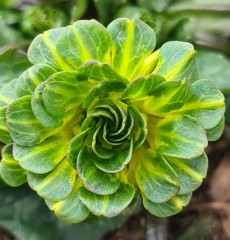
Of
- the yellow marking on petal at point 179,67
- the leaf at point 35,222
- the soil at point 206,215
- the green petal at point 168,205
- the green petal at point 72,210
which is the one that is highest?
the yellow marking on petal at point 179,67

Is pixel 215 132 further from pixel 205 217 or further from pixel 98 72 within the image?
pixel 205 217

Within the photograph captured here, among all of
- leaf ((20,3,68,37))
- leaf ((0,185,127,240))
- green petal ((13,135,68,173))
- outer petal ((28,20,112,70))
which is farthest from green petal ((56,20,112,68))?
leaf ((0,185,127,240))

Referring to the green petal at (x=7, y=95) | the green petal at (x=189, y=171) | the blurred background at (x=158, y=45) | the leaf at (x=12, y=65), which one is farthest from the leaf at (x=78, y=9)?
the green petal at (x=189, y=171)

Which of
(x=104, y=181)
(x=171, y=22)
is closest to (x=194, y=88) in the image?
(x=104, y=181)

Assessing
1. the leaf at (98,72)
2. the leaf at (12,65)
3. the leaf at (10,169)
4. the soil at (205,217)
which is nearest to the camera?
the leaf at (98,72)

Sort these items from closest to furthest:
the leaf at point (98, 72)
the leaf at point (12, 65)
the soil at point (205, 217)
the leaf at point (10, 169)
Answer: the leaf at point (98, 72) < the leaf at point (10, 169) < the leaf at point (12, 65) < the soil at point (205, 217)

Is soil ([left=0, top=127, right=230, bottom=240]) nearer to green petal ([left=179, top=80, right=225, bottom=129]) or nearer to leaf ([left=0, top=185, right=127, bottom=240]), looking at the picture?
leaf ([left=0, top=185, right=127, bottom=240])

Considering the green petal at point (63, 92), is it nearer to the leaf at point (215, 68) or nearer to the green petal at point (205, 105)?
the green petal at point (205, 105)
